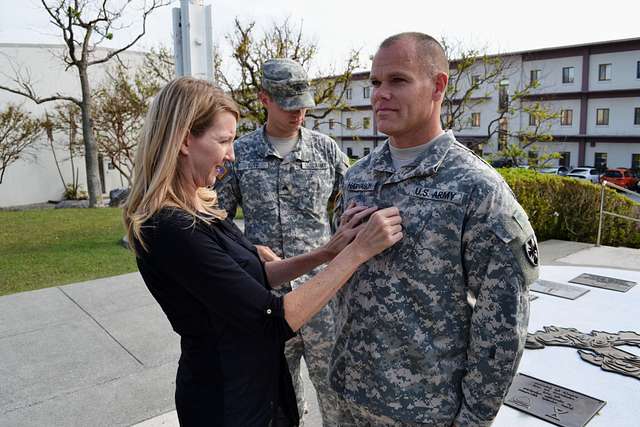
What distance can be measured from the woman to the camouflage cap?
1144mm

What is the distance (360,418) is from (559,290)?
327 cm

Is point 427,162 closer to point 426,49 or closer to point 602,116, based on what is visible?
point 426,49

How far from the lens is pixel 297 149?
125 inches

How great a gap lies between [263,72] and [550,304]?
9.76 ft

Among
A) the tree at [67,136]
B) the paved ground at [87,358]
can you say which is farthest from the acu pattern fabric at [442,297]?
the tree at [67,136]

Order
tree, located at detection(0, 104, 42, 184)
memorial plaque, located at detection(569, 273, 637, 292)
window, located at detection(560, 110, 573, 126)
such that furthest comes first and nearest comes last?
window, located at detection(560, 110, 573, 126), tree, located at detection(0, 104, 42, 184), memorial plaque, located at detection(569, 273, 637, 292)

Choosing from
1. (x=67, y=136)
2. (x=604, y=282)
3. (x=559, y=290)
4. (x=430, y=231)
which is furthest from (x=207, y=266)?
(x=67, y=136)

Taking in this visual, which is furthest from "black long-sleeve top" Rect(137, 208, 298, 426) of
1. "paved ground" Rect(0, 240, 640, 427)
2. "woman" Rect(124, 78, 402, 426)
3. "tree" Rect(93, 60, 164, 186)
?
"tree" Rect(93, 60, 164, 186)

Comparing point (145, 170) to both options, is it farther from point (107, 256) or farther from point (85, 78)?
point (85, 78)

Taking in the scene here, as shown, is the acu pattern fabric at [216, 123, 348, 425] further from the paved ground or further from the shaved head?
the shaved head

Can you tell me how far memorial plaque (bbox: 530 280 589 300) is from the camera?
446 cm

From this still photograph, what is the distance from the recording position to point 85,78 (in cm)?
1783

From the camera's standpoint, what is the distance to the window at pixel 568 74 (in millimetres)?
34938

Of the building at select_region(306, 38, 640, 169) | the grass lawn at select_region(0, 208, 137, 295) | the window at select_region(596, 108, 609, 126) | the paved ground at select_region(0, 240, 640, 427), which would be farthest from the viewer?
the window at select_region(596, 108, 609, 126)
